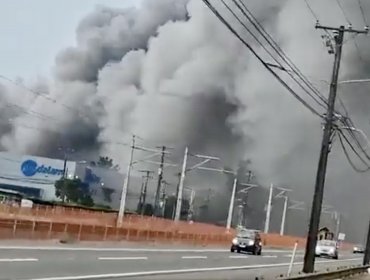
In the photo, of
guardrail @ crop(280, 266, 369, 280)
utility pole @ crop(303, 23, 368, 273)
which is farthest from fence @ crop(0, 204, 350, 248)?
guardrail @ crop(280, 266, 369, 280)

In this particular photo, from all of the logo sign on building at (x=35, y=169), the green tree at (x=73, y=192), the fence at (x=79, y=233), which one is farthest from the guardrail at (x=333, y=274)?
the logo sign on building at (x=35, y=169)

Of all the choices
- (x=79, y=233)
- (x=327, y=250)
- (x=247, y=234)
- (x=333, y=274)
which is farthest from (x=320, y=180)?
(x=327, y=250)

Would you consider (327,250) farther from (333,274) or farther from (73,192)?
(73,192)

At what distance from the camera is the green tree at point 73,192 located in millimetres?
114344

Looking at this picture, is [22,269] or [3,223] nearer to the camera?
[22,269]

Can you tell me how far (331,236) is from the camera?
333 feet

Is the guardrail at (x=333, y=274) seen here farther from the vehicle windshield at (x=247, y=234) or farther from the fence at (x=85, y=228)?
the fence at (x=85, y=228)

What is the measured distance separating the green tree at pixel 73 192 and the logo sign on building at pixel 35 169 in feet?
10.0

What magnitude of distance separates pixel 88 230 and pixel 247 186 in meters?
46.7

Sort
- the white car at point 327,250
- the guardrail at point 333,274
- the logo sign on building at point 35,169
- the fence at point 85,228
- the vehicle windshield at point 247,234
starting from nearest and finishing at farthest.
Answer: the guardrail at point 333,274 → the fence at point 85,228 → the vehicle windshield at point 247,234 → the white car at point 327,250 → the logo sign on building at point 35,169

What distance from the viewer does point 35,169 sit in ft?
393

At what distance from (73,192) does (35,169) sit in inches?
292

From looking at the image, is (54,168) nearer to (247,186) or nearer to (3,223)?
(247,186)

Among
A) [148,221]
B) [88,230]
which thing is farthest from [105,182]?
[88,230]
